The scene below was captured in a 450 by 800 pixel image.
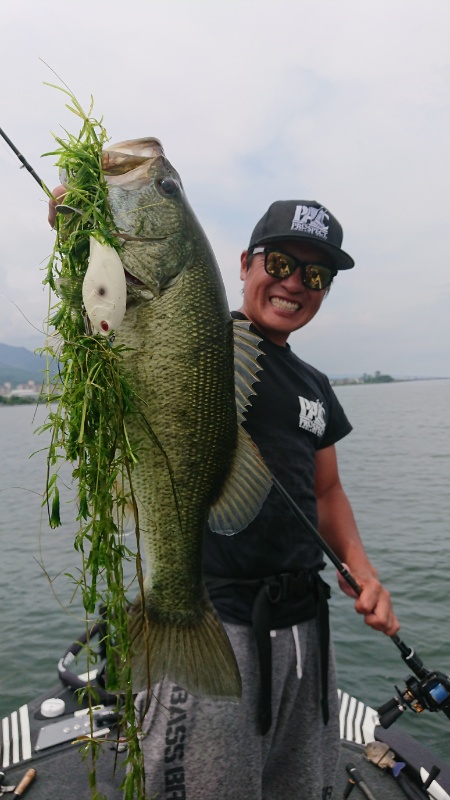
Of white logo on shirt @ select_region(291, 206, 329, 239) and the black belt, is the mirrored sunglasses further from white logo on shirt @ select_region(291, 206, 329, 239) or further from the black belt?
the black belt

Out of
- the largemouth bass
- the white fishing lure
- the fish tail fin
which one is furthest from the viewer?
the fish tail fin

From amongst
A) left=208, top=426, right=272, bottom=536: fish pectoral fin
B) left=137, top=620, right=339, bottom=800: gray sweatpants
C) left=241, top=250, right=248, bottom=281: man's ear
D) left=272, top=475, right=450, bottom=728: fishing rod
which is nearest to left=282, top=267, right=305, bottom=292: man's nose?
left=241, top=250, right=248, bottom=281: man's ear

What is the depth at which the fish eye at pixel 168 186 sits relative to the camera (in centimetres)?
193

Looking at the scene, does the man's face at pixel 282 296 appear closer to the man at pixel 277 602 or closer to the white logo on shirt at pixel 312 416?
the man at pixel 277 602

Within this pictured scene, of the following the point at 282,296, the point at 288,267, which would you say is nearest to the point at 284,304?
the point at 282,296

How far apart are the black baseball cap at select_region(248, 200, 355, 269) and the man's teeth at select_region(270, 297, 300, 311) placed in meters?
0.29

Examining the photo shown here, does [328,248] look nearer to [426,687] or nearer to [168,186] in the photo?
[168,186]

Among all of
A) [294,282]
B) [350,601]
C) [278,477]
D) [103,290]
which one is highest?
[294,282]

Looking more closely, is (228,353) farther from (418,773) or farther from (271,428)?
(418,773)

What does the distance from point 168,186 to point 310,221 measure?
117 centimetres

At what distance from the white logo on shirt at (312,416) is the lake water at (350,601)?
1.30m

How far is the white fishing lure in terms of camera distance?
1541mm

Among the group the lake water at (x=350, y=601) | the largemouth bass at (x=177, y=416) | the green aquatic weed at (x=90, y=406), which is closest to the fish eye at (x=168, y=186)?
the largemouth bass at (x=177, y=416)

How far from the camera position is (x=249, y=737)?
8.21ft
